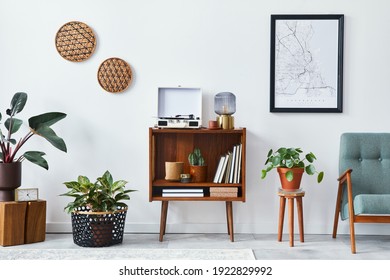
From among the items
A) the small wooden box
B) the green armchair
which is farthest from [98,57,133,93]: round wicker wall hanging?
the green armchair

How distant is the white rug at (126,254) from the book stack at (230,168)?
556 millimetres

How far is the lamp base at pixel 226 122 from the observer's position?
3637 mm

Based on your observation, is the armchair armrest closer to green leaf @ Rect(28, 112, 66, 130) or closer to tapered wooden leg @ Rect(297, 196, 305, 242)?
tapered wooden leg @ Rect(297, 196, 305, 242)

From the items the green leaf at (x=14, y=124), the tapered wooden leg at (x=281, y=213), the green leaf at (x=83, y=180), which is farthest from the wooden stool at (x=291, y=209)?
the green leaf at (x=14, y=124)

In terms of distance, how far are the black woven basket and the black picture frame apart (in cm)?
152

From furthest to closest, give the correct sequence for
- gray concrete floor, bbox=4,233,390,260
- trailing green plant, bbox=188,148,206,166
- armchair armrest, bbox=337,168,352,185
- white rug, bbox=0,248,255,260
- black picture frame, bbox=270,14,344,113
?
black picture frame, bbox=270,14,344,113
trailing green plant, bbox=188,148,206,166
armchair armrest, bbox=337,168,352,185
gray concrete floor, bbox=4,233,390,260
white rug, bbox=0,248,255,260

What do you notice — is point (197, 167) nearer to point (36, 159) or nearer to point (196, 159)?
point (196, 159)

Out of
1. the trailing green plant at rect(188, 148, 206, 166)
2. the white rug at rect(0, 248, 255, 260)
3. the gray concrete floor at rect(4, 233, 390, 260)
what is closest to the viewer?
the white rug at rect(0, 248, 255, 260)

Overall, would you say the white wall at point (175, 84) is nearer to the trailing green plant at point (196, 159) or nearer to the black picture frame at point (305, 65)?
the black picture frame at point (305, 65)

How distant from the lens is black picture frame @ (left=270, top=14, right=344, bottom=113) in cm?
386

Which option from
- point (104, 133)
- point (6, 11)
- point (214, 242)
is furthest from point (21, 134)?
point (214, 242)

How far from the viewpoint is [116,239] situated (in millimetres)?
3508

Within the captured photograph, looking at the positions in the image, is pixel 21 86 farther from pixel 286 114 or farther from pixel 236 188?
pixel 286 114
